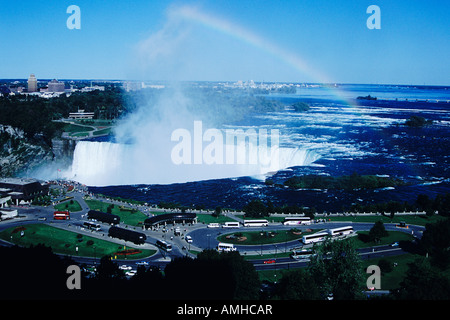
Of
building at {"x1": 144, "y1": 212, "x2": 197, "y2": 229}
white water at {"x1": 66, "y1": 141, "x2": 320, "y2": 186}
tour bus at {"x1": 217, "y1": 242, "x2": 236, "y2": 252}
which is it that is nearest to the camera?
tour bus at {"x1": 217, "y1": 242, "x2": 236, "y2": 252}

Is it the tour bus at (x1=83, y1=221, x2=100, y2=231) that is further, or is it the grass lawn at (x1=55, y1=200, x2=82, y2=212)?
the grass lawn at (x1=55, y1=200, x2=82, y2=212)

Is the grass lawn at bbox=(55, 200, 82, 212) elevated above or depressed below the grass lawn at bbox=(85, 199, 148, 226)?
above

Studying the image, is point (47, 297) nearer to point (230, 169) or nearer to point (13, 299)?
point (13, 299)

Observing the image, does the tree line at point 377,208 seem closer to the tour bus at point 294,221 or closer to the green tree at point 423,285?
the tour bus at point 294,221

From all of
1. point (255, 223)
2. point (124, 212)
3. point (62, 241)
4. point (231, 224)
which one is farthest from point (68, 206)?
point (255, 223)

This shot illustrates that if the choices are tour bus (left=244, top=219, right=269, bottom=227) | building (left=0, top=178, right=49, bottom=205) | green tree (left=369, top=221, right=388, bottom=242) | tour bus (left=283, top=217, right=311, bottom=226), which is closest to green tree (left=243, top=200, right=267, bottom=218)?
tour bus (left=244, top=219, right=269, bottom=227)

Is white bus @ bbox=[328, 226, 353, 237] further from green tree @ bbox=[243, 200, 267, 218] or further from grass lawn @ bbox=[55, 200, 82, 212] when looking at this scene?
grass lawn @ bbox=[55, 200, 82, 212]

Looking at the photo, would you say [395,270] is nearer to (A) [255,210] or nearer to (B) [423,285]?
(B) [423,285]
